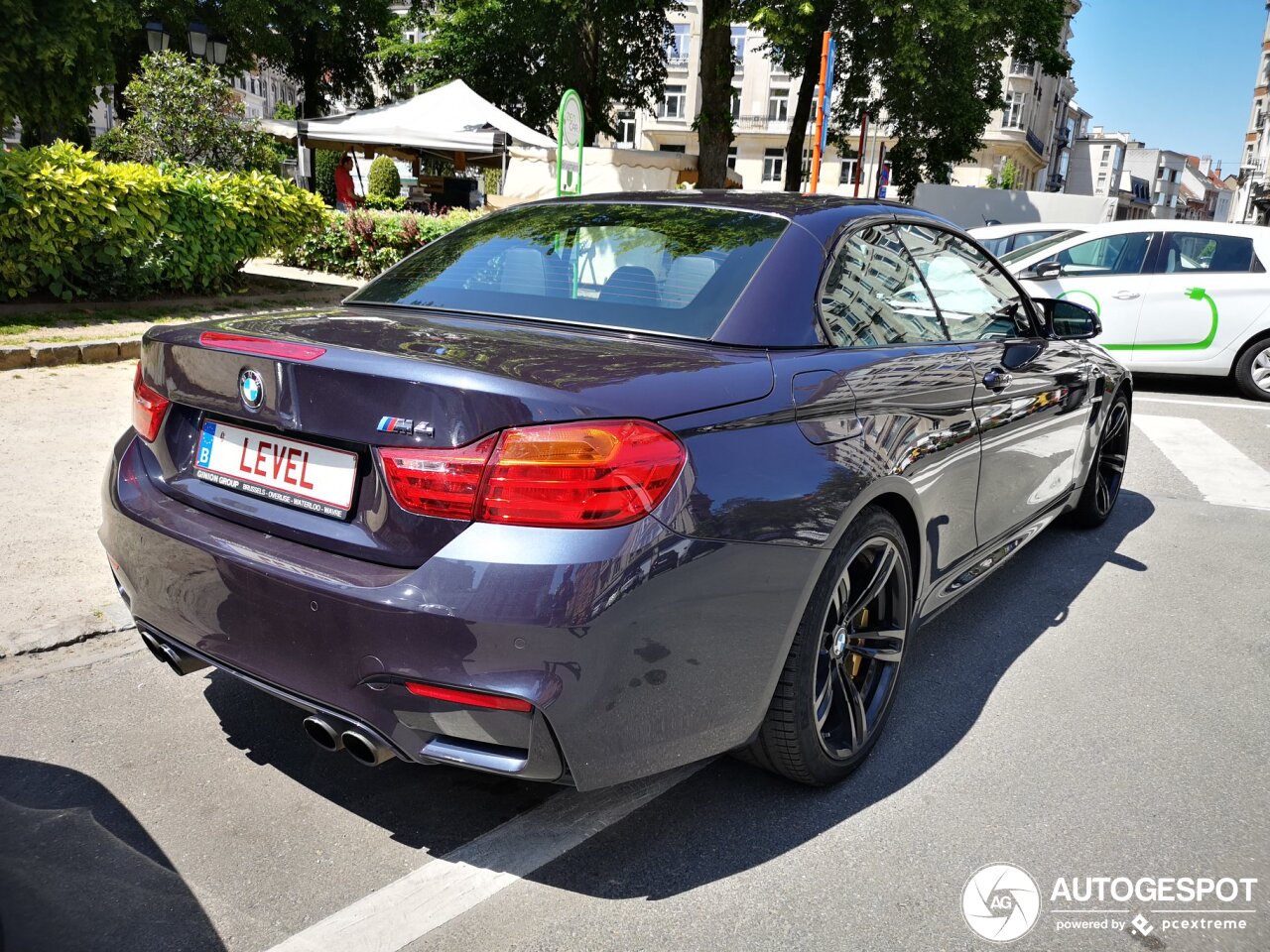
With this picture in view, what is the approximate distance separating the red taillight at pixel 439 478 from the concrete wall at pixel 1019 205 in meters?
30.1

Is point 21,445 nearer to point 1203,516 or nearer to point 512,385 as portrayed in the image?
point 512,385

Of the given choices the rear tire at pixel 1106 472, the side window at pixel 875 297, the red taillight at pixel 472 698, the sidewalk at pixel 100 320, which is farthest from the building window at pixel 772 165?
the red taillight at pixel 472 698

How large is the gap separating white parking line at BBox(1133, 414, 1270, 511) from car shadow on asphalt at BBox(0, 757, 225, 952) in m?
6.16

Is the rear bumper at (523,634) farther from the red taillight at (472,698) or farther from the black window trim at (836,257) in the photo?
the black window trim at (836,257)

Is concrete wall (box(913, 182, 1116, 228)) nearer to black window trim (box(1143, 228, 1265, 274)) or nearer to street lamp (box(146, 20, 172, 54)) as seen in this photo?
black window trim (box(1143, 228, 1265, 274))

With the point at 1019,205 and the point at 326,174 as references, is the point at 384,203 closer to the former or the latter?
the point at 1019,205

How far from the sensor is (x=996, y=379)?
140 inches

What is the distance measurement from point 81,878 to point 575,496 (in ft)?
4.75

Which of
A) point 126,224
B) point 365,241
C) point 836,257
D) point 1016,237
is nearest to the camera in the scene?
point 836,257

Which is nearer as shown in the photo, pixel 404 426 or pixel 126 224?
pixel 404 426

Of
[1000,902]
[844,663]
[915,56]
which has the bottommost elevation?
[1000,902]

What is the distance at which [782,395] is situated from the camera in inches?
98.3

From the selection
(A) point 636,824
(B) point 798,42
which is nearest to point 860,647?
(A) point 636,824

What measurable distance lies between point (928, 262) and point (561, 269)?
136 centimetres
